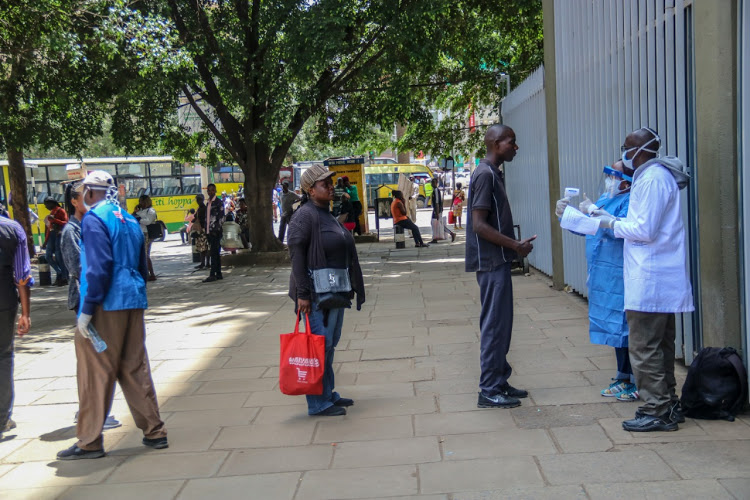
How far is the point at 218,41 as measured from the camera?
15625 millimetres

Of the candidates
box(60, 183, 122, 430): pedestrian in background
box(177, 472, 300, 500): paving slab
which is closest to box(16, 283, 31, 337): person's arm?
box(60, 183, 122, 430): pedestrian in background

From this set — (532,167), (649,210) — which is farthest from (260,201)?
(649,210)

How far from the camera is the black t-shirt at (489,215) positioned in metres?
5.24

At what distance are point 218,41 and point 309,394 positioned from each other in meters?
11.6

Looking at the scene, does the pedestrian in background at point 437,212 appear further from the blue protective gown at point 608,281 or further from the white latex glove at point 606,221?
the white latex glove at point 606,221

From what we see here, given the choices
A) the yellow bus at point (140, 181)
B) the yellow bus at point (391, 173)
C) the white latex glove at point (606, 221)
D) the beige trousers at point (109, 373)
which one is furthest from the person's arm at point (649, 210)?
the yellow bus at point (391, 173)

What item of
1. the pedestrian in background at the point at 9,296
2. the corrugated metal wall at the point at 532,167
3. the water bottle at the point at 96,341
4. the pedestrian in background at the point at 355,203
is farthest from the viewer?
the pedestrian in background at the point at 355,203

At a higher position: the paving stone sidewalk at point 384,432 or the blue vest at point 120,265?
the blue vest at point 120,265

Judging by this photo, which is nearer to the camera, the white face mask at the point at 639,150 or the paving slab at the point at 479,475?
the paving slab at the point at 479,475

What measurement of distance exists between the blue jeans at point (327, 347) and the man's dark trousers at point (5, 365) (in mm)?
2001

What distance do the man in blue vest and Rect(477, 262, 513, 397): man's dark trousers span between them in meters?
2.08

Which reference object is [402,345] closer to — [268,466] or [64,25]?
[268,466]

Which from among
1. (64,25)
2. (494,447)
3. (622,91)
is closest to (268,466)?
(494,447)

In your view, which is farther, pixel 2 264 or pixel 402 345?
pixel 402 345
